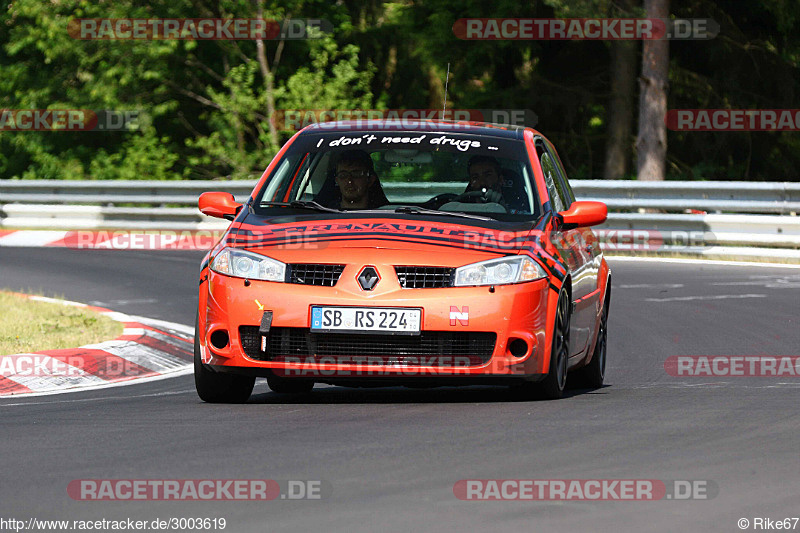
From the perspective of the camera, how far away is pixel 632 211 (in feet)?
75.4

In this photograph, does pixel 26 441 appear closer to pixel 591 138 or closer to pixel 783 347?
pixel 783 347

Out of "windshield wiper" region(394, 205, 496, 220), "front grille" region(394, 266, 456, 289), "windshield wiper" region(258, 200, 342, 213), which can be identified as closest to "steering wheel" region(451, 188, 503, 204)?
"windshield wiper" region(394, 205, 496, 220)

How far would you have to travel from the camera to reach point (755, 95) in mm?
29844

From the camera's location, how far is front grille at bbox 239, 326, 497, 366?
7.78 meters

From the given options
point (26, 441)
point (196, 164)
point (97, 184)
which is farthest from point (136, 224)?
point (26, 441)

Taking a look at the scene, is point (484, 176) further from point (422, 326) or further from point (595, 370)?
point (422, 326)

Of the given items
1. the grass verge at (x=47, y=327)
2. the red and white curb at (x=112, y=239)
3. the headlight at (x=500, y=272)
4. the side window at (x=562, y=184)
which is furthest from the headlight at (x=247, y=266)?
the red and white curb at (x=112, y=239)

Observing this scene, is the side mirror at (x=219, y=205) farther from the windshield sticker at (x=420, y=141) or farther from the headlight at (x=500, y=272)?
the headlight at (x=500, y=272)

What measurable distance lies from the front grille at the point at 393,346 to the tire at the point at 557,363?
0.42m

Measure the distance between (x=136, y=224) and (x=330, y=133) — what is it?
15.6m

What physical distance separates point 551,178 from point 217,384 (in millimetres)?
2470

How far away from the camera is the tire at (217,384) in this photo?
26.9 feet

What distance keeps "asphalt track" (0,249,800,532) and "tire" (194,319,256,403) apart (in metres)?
0.15

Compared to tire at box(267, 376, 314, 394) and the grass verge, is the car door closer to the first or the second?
tire at box(267, 376, 314, 394)
